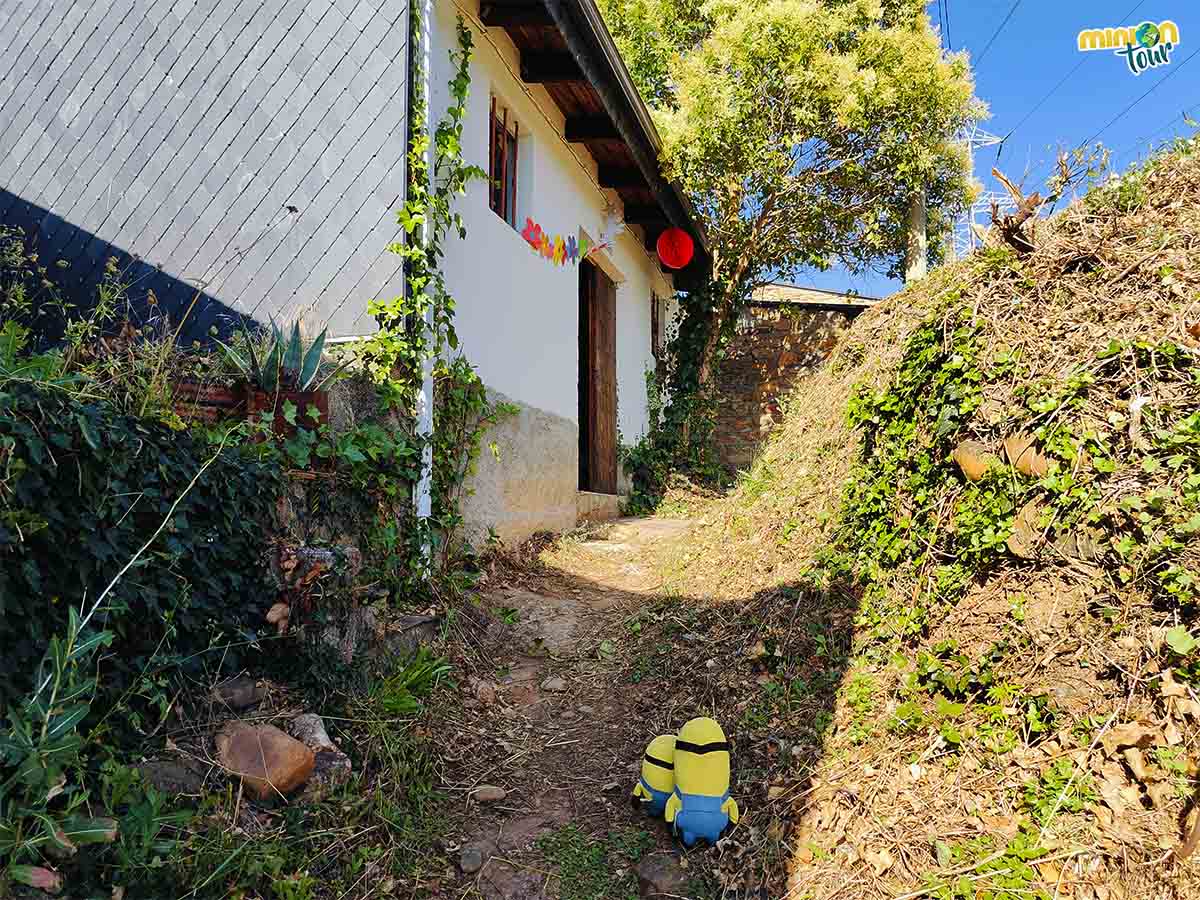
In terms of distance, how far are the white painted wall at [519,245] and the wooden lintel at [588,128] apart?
5.0 inches

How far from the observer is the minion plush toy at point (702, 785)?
2789 mm

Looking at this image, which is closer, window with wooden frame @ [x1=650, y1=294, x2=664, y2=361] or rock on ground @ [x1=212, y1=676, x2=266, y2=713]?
rock on ground @ [x1=212, y1=676, x2=266, y2=713]

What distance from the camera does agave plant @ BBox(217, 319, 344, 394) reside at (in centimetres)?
371

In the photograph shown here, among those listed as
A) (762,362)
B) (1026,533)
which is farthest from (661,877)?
(762,362)

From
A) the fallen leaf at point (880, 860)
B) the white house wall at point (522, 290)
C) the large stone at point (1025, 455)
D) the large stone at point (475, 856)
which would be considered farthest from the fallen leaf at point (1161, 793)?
the white house wall at point (522, 290)

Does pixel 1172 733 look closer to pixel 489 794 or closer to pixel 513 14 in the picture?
pixel 489 794

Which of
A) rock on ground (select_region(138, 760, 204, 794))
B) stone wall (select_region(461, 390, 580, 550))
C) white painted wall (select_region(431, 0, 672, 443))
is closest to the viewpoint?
rock on ground (select_region(138, 760, 204, 794))

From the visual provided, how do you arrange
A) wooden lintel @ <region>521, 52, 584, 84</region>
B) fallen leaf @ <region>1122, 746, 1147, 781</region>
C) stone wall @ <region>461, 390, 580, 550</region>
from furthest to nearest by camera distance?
wooden lintel @ <region>521, 52, 584, 84</region> → stone wall @ <region>461, 390, 580, 550</region> → fallen leaf @ <region>1122, 746, 1147, 781</region>

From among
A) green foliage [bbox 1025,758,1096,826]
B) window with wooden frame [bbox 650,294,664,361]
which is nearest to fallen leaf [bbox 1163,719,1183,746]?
green foliage [bbox 1025,758,1096,826]

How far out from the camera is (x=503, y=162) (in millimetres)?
6016

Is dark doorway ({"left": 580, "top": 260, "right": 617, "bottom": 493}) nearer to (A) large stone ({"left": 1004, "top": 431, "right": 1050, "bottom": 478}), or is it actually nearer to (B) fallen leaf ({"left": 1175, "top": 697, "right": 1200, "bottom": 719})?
(A) large stone ({"left": 1004, "top": 431, "right": 1050, "bottom": 478})

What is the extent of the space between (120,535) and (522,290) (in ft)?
13.5

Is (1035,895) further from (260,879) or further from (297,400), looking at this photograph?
(297,400)

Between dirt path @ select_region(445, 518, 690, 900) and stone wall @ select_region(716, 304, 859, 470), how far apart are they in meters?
7.18
